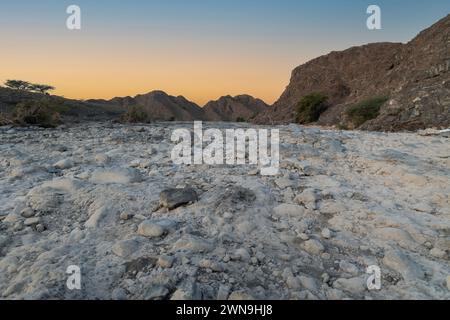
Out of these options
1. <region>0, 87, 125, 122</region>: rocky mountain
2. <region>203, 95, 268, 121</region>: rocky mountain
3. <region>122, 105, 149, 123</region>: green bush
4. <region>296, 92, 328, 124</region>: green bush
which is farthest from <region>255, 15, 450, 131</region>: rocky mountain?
<region>203, 95, 268, 121</region>: rocky mountain

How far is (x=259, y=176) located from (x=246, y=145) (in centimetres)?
139

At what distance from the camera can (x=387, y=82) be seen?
25.4 m

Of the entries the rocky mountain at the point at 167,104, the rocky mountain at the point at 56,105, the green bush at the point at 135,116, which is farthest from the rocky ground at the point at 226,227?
the rocky mountain at the point at 167,104

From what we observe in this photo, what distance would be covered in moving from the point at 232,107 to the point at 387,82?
3854 cm

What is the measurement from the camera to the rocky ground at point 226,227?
7.35ft

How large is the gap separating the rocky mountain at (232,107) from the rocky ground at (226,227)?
54703mm

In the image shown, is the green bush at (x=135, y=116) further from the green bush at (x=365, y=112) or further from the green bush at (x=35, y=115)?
the green bush at (x=365, y=112)

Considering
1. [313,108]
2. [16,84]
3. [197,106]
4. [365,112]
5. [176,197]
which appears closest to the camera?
[176,197]

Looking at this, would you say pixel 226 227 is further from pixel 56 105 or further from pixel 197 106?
pixel 197 106

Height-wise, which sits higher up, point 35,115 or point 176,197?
point 35,115

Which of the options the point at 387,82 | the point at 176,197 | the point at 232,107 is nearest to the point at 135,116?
the point at 176,197

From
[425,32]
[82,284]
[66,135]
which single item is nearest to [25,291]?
[82,284]

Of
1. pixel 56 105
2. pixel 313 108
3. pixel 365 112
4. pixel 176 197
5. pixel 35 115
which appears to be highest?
pixel 313 108

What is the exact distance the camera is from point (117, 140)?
6.31 meters
